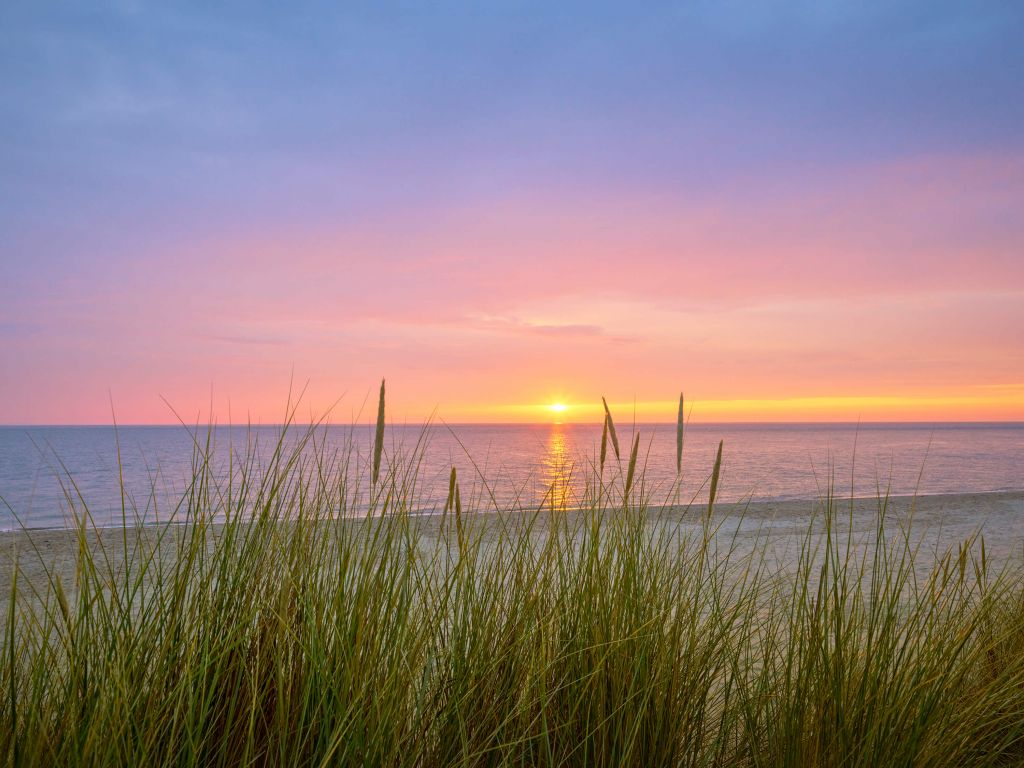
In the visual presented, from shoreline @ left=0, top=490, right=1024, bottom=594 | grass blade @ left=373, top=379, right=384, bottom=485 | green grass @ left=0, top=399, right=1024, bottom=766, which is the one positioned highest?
grass blade @ left=373, top=379, right=384, bottom=485

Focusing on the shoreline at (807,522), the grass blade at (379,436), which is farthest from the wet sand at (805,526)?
the grass blade at (379,436)

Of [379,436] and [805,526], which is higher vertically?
[379,436]

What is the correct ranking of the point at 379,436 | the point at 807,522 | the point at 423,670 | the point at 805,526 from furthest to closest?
the point at 807,522 → the point at 805,526 → the point at 379,436 → the point at 423,670

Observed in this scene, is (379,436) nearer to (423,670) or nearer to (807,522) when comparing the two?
(423,670)

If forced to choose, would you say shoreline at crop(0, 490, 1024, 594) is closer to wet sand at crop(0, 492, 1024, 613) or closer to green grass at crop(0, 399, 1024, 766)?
wet sand at crop(0, 492, 1024, 613)

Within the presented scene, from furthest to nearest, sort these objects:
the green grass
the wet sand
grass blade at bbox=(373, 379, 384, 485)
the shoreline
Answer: the shoreline
the wet sand
grass blade at bbox=(373, 379, 384, 485)
the green grass

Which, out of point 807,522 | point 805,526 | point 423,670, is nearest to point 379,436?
point 423,670

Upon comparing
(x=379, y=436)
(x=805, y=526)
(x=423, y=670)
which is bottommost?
(x=805, y=526)

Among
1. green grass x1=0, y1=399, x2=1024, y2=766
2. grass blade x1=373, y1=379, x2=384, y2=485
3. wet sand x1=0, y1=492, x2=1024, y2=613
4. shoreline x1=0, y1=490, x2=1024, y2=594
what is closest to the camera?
green grass x1=0, y1=399, x2=1024, y2=766

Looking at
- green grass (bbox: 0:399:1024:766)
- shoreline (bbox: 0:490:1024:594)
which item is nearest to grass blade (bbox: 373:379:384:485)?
green grass (bbox: 0:399:1024:766)

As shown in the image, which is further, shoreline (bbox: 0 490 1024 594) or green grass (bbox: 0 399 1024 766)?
shoreline (bbox: 0 490 1024 594)

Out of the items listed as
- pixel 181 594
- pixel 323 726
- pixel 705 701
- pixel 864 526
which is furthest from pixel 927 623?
pixel 864 526

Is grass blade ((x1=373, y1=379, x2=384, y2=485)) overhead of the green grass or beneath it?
overhead

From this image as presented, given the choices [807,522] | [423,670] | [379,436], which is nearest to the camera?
[423,670]
